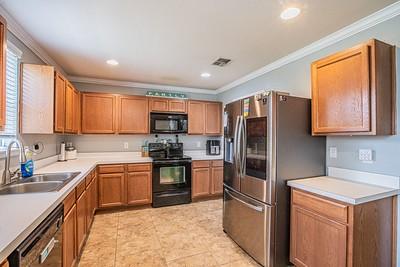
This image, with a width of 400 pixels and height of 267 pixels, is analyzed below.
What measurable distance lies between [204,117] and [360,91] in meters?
3.10

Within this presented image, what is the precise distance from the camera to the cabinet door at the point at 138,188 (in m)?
3.63

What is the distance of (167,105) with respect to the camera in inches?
167

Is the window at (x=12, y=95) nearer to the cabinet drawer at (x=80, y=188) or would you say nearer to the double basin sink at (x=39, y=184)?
the double basin sink at (x=39, y=184)

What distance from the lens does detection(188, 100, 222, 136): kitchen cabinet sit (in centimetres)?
444

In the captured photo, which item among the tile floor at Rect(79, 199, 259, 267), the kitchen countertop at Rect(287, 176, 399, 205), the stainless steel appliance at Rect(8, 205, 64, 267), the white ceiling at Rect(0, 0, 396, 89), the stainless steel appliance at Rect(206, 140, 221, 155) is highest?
the white ceiling at Rect(0, 0, 396, 89)

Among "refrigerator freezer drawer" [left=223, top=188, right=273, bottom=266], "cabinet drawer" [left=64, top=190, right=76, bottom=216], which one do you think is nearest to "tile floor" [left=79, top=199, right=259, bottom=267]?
"refrigerator freezer drawer" [left=223, top=188, right=273, bottom=266]

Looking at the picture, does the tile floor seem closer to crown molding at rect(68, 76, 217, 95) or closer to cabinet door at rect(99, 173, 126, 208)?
cabinet door at rect(99, 173, 126, 208)

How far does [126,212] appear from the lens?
358 centimetres

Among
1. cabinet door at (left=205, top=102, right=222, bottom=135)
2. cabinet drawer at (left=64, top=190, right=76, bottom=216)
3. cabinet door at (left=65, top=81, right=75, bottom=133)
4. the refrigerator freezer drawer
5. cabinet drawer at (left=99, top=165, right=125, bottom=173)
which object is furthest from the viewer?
cabinet door at (left=205, top=102, right=222, bottom=135)

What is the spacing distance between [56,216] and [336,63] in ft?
8.78

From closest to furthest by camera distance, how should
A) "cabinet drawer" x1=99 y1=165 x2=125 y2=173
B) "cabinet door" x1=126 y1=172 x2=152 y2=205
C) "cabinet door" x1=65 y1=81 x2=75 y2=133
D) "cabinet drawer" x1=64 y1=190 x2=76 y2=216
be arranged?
1. "cabinet drawer" x1=64 y1=190 x2=76 y2=216
2. "cabinet door" x1=65 y1=81 x2=75 y2=133
3. "cabinet drawer" x1=99 y1=165 x2=125 y2=173
4. "cabinet door" x1=126 y1=172 x2=152 y2=205

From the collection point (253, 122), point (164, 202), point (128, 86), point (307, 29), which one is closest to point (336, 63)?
point (307, 29)

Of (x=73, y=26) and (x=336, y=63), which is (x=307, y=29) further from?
(x=73, y=26)

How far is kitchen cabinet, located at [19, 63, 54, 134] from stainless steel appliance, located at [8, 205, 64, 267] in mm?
1166
